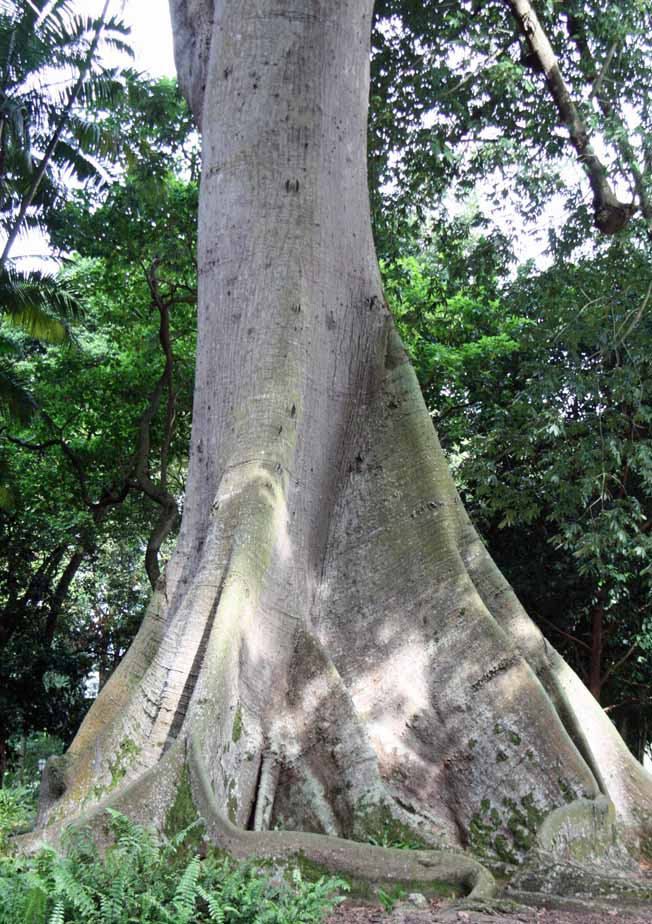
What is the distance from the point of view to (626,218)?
27.5 ft

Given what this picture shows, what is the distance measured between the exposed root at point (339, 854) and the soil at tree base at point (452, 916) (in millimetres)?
118

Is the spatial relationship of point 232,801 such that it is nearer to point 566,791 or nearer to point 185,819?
point 185,819

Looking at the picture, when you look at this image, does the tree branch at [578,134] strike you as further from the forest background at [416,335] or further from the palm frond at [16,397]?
the palm frond at [16,397]

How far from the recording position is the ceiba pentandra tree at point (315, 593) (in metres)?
4.15

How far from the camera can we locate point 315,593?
5098 millimetres

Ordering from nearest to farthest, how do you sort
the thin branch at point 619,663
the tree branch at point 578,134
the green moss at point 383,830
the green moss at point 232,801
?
the green moss at point 232,801 < the green moss at point 383,830 < the tree branch at point 578,134 < the thin branch at point 619,663

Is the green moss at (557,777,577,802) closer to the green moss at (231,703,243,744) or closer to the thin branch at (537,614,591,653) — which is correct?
the green moss at (231,703,243,744)

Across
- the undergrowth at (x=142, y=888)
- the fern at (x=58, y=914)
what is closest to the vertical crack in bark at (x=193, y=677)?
the undergrowth at (x=142, y=888)

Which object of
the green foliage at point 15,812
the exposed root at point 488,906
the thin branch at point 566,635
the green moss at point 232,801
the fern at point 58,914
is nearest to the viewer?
the fern at point 58,914

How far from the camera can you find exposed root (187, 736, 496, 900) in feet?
11.5

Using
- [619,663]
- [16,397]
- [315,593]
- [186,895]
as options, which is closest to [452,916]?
[186,895]

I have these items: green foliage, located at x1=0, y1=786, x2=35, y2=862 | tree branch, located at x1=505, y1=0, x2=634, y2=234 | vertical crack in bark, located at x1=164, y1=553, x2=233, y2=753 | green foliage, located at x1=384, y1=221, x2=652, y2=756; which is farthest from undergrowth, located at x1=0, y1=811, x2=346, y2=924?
tree branch, located at x1=505, y1=0, x2=634, y2=234

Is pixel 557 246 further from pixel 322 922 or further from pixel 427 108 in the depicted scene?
pixel 322 922

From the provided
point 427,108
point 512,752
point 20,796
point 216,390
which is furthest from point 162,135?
point 512,752
